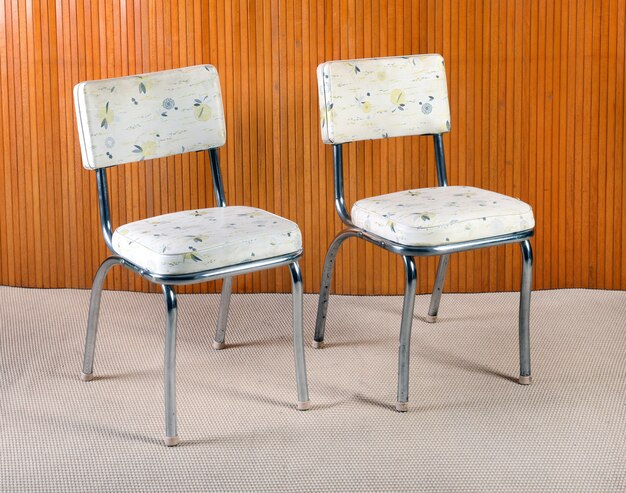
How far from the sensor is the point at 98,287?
9.05 feet

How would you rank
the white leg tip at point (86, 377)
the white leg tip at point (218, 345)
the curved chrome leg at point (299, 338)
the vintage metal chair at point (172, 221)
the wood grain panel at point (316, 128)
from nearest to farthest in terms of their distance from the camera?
the vintage metal chair at point (172, 221)
the curved chrome leg at point (299, 338)
the white leg tip at point (86, 377)
the white leg tip at point (218, 345)
the wood grain panel at point (316, 128)

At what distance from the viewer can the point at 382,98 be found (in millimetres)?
3002

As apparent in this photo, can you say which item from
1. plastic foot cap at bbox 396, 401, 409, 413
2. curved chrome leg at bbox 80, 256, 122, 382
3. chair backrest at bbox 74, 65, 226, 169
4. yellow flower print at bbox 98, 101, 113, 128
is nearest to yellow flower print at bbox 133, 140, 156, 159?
chair backrest at bbox 74, 65, 226, 169

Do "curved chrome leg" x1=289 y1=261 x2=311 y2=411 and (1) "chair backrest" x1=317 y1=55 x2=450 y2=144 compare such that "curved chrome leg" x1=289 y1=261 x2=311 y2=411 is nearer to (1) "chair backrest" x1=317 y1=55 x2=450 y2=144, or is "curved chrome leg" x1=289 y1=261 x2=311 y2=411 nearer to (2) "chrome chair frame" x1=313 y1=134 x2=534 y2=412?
(2) "chrome chair frame" x1=313 y1=134 x2=534 y2=412

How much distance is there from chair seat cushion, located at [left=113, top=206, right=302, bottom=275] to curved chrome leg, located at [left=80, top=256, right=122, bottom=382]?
15 centimetres

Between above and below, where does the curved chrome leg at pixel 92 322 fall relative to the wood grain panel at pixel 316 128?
below

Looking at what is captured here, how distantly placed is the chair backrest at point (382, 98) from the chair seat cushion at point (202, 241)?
0.43 metres

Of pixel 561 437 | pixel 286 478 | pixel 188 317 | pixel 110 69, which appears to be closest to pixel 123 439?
pixel 286 478

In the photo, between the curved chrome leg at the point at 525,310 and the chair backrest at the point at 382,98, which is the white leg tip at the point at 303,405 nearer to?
the curved chrome leg at the point at 525,310

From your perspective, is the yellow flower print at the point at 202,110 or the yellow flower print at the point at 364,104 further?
the yellow flower print at the point at 364,104

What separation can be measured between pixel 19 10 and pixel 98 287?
116 centimetres

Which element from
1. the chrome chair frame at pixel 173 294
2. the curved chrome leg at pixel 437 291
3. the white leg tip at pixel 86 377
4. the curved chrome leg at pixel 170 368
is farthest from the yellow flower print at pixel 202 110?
the curved chrome leg at pixel 437 291

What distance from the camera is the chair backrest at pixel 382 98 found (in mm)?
2930

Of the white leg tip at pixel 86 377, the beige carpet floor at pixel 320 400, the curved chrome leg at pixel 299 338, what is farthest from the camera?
the white leg tip at pixel 86 377
